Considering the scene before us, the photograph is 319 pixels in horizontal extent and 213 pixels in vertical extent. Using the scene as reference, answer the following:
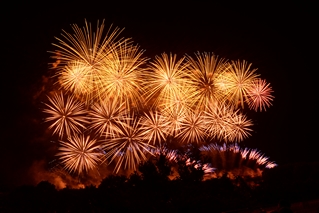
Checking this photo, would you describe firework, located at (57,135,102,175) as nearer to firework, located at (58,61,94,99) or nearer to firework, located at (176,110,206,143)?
firework, located at (58,61,94,99)

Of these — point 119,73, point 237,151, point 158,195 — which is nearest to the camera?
point 158,195

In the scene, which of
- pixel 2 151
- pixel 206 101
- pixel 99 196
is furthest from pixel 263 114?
pixel 99 196

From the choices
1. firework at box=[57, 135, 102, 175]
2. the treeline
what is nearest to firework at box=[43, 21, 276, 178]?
firework at box=[57, 135, 102, 175]

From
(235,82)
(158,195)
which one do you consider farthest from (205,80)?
(158,195)

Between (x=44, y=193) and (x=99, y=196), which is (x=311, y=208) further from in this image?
(x=44, y=193)

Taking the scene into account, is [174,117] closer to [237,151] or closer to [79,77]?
[79,77]
